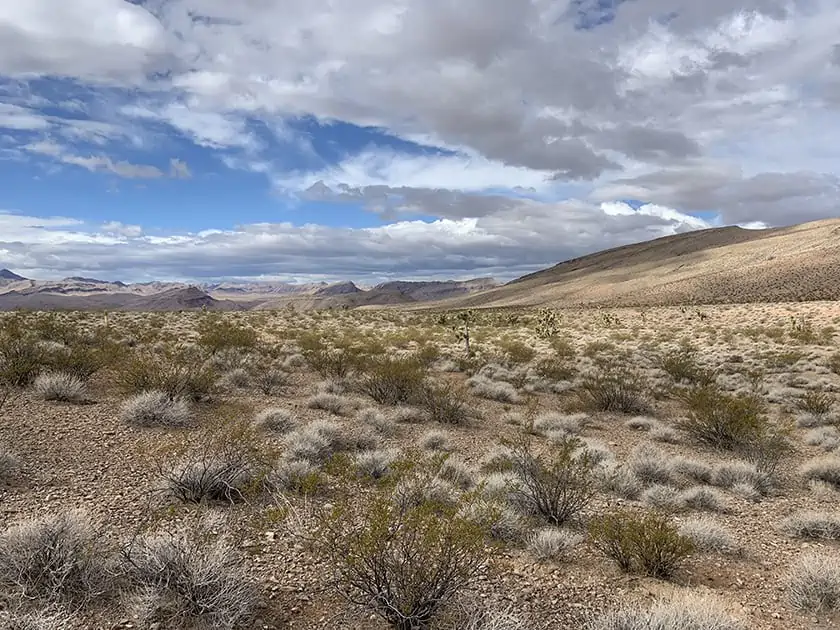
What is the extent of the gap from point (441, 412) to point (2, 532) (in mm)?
9393

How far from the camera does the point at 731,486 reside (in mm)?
9695

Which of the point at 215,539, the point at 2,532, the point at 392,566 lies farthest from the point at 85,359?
the point at 392,566

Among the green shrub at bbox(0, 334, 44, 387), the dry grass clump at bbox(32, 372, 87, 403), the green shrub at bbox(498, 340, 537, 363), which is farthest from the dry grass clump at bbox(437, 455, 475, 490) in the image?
the green shrub at bbox(498, 340, 537, 363)

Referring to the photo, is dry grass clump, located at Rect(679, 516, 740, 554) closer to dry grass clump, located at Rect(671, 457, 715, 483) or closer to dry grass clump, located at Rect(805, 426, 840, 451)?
dry grass clump, located at Rect(671, 457, 715, 483)

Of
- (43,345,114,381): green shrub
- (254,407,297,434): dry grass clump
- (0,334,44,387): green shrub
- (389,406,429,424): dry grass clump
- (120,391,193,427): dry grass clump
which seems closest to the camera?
(120,391,193,427): dry grass clump

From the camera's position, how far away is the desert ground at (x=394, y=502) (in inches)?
201

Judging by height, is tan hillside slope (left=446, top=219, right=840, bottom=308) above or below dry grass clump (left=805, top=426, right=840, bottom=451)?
above

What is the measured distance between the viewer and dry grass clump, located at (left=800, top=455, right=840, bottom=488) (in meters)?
10.1

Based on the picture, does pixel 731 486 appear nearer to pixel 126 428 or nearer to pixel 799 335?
pixel 126 428

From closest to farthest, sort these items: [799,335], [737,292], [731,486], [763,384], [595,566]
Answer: [595,566]
[731,486]
[763,384]
[799,335]
[737,292]

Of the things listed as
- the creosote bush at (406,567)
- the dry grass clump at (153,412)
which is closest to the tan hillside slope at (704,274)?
the dry grass clump at (153,412)

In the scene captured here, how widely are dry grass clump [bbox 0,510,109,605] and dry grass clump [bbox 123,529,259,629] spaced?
31 centimetres

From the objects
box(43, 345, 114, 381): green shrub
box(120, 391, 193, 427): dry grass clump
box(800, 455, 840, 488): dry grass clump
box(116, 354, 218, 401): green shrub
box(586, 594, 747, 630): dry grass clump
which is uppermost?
box(43, 345, 114, 381): green shrub

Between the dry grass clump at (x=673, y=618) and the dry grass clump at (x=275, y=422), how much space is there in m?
7.70
